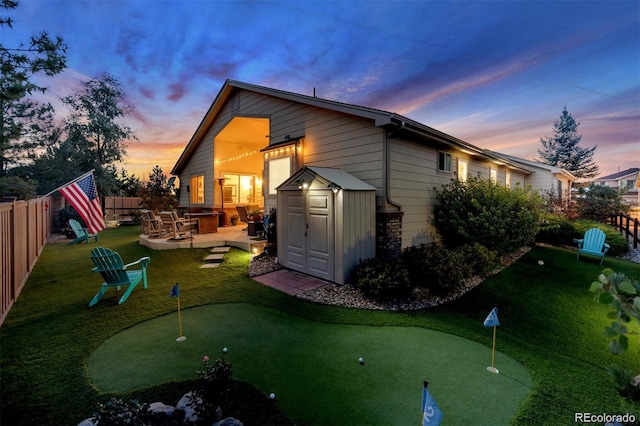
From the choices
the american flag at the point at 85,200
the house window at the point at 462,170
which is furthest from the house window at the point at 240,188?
the house window at the point at 462,170

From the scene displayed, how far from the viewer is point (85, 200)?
18.3 ft

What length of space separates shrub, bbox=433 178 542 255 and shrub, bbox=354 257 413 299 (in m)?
3.45

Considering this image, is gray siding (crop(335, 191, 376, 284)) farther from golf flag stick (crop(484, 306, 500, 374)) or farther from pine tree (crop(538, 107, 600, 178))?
pine tree (crop(538, 107, 600, 178))

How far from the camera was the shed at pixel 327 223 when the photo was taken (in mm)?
5859

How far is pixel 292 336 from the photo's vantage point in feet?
12.5

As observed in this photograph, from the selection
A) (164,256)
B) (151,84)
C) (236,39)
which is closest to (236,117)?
(236,39)

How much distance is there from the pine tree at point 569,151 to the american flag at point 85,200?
3915cm

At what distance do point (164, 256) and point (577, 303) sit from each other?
1068 cm

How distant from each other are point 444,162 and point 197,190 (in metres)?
12.4

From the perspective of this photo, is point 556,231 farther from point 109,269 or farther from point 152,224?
point 152,224

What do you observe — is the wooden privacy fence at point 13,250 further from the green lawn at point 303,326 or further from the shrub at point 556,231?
the shrub at point 556,231

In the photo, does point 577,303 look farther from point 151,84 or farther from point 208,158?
point 151,84

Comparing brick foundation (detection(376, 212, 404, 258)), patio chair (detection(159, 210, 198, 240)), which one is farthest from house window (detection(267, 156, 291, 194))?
brick foundation (detection(376, 212, 404, 258))

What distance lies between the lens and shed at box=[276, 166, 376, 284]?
586cm
